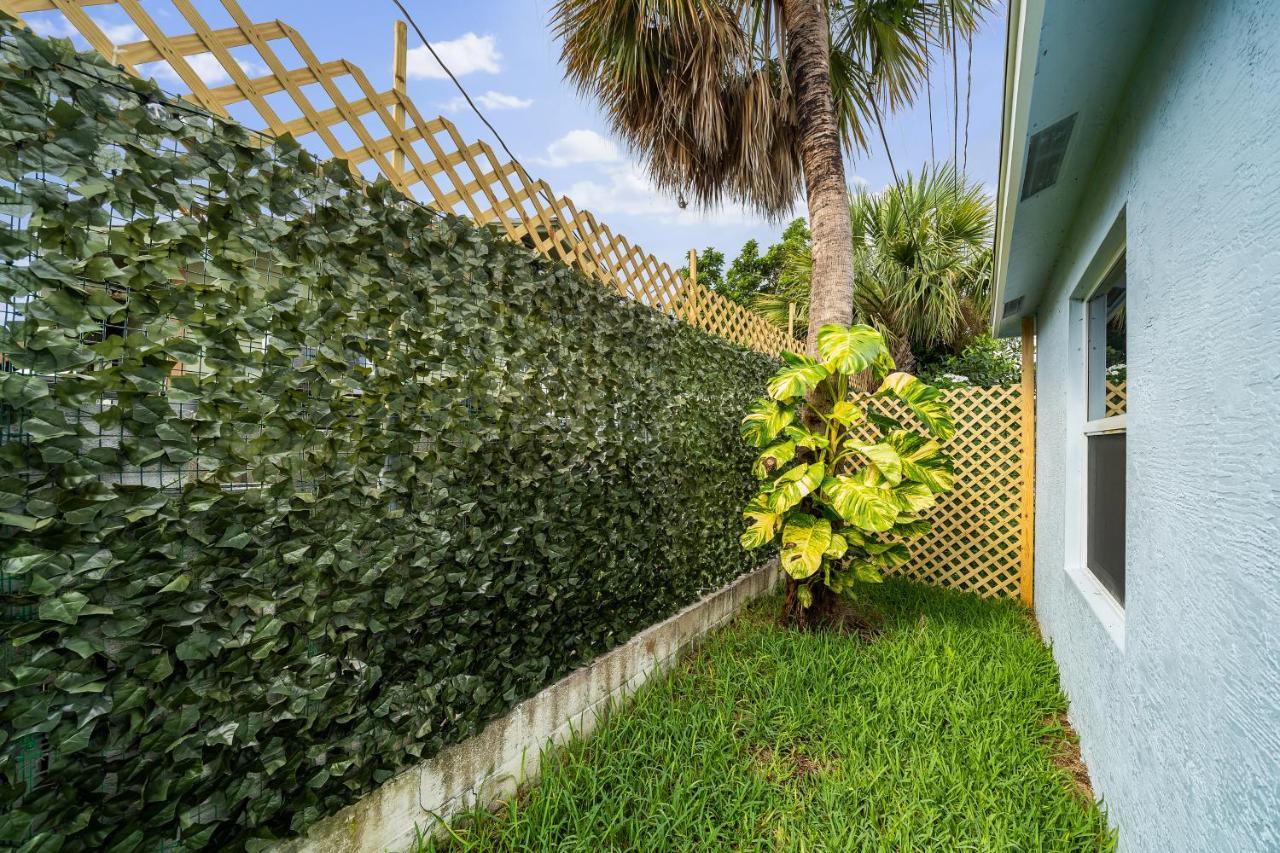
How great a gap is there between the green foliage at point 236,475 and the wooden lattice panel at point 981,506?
3505 millimetres

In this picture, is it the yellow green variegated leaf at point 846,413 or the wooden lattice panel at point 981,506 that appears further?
the wooden lattice panel at point 981,506

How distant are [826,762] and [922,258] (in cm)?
778

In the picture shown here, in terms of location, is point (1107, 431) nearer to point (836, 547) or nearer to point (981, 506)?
point (836, 547)

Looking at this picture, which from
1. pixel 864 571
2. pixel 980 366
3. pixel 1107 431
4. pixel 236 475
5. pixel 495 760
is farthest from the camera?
pixel 980 366

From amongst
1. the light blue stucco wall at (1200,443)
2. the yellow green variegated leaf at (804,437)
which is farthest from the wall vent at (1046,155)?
the yellow green variegated leaf at (804,437)

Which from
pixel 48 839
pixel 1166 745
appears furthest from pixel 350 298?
pixel 1166 745

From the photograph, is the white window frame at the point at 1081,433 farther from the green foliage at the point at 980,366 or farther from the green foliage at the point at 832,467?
the green foliage at the point at 980,366

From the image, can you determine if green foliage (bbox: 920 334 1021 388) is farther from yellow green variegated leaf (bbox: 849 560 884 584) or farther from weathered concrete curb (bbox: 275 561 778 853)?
weathered concrete curb (bbox: 275 561 778 853)

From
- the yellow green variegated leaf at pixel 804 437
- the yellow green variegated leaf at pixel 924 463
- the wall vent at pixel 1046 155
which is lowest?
the yellow green variegated leaf at pixel 924 463

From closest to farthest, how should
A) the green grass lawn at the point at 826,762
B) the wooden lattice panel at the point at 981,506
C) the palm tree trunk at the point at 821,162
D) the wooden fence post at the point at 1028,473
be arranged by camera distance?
the green grass lawn at the point at 826,762
the palm tree trunk at the point at 821,162
the wooden fence post at the point at 1028,473
the wooden lattice panel at the point at 981,506

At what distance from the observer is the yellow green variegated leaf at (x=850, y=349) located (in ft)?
10.2

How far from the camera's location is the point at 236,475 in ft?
4.22

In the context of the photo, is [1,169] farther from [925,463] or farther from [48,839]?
[925,463]

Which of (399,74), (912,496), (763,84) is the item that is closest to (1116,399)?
(912,496)
